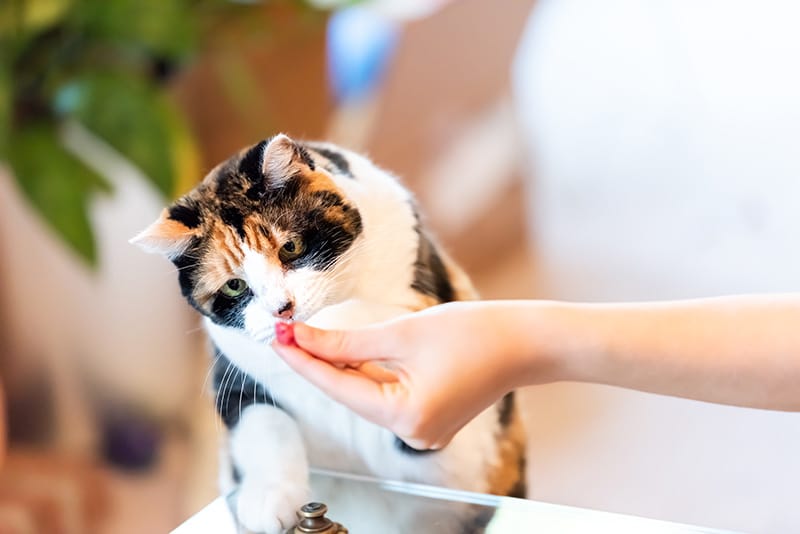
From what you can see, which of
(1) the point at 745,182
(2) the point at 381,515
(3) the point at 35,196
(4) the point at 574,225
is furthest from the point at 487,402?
(4) the point at 574,225

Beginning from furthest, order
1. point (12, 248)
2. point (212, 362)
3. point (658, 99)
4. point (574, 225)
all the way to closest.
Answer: point (574, 225) < point (658, 99) < point (12, 248) < point (212, 362)

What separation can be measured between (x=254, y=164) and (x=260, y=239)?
0.06 meters

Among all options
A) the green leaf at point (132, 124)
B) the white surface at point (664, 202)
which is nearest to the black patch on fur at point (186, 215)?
the white surface at point (664, 202)

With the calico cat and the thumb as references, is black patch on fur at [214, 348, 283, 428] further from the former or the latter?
the thumb

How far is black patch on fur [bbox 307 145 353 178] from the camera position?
82 centimetres

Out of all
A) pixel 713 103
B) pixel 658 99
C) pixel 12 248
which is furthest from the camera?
pixel 658 99

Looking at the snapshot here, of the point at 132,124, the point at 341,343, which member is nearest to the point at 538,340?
the point at 341,343

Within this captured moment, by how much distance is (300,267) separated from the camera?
0.73 metres

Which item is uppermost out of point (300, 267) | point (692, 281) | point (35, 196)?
point (35, 196)

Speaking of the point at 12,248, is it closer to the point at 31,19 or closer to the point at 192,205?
the point at 31,19

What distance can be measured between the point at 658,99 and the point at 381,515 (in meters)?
1.48

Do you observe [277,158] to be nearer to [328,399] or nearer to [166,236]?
[166,236]

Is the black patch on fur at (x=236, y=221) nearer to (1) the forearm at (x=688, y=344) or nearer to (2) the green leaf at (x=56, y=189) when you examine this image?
(1) the forearm at (x=688, y=344)

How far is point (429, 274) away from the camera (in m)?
0.82
